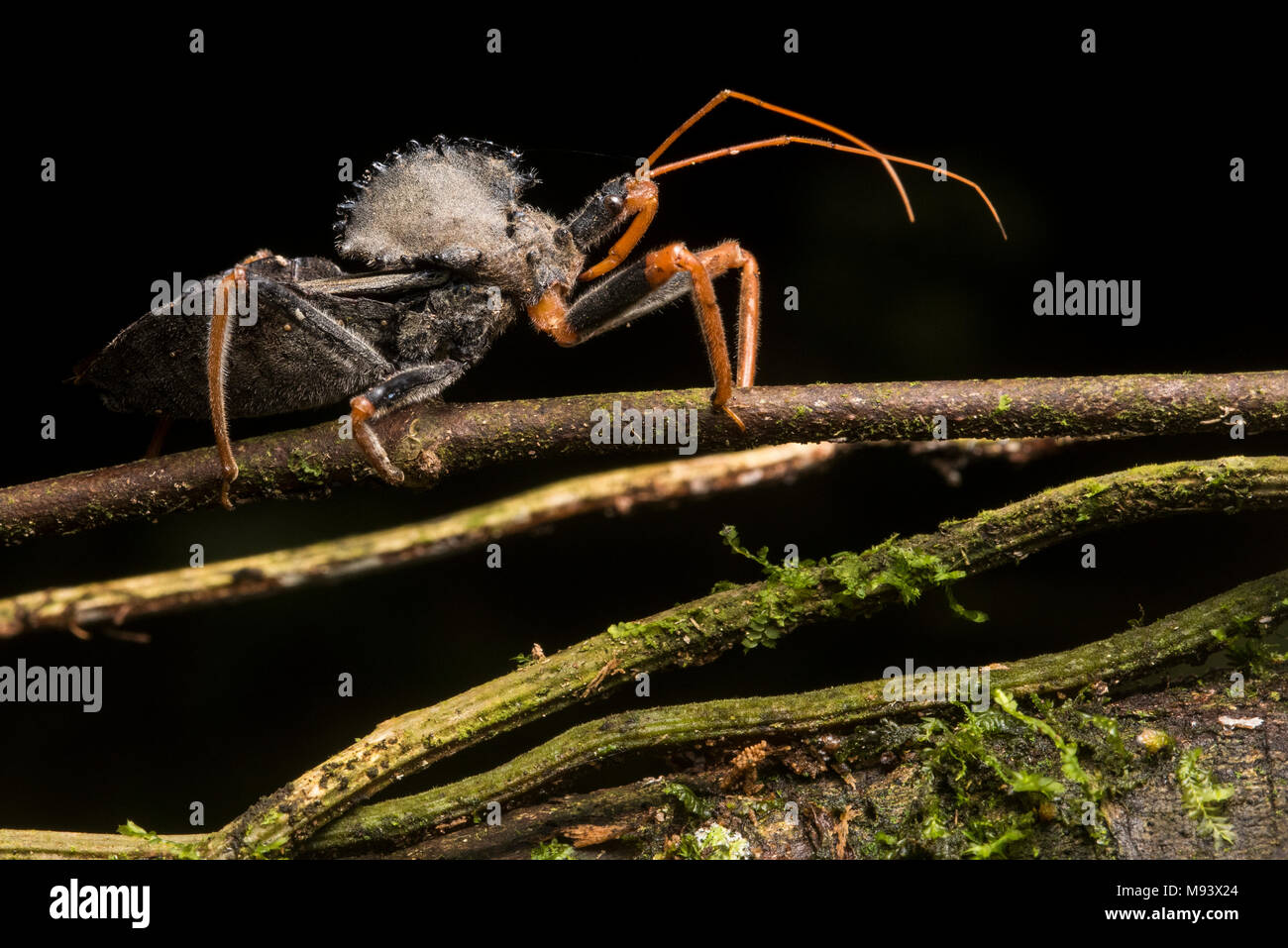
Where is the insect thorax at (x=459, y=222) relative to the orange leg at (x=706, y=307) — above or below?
above

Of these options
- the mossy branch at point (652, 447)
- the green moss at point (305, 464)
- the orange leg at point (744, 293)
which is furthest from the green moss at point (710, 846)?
the green moss at point (305, 464)

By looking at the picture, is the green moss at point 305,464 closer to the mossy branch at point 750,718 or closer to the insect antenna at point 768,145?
the mossy branch at point 750,718

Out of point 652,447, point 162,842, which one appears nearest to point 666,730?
point 652,447

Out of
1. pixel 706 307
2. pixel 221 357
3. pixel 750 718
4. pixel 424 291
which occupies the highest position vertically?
pixel 424 291

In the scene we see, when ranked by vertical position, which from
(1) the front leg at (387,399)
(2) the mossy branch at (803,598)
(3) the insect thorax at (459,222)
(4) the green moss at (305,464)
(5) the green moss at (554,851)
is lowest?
(5) the green moss at (554,851)

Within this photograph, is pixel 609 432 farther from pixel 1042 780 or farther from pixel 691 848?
pixel 1042 780

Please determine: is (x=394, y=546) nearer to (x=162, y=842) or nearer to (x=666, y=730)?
(x=162, y=842)

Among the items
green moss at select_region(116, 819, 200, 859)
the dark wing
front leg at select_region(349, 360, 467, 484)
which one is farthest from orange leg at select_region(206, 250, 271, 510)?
green moss at select_region(116, 819, 200, 859)

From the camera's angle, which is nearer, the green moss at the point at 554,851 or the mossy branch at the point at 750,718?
the green moss at the point at 554,851

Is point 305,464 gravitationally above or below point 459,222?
below
